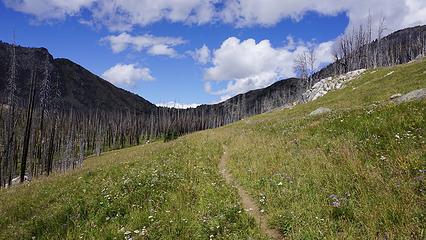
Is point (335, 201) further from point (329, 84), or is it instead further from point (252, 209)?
point (329, 84)

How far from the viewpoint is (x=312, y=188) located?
1030 centimetres

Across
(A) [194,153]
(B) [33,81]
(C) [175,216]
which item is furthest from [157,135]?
(C) [175,216]

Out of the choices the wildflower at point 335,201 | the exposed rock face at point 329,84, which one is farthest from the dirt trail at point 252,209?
the exposed rock face at point 329,84

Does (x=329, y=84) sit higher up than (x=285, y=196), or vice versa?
(x=329, y=84)

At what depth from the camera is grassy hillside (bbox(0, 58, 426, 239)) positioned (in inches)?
305

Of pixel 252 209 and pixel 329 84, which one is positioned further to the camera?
pixel 329 84

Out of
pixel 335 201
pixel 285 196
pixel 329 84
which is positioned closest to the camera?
pixel 335 201

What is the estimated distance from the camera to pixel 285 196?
10.1 meters

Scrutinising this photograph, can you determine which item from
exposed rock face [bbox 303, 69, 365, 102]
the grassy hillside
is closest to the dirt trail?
the grassy hillside

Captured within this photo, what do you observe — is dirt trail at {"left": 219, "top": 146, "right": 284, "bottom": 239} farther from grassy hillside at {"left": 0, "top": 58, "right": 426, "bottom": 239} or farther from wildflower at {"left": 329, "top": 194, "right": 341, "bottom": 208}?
wildflower at {"left": 329, "top": 194, "right": 341, "bottom": 208}

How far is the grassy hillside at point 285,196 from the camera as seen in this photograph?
305 inches

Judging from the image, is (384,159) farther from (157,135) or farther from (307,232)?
(157,135)

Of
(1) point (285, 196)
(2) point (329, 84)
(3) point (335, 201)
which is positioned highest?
(2) point (329, 84)

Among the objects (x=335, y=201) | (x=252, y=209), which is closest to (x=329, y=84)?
(x=252, y=209)
